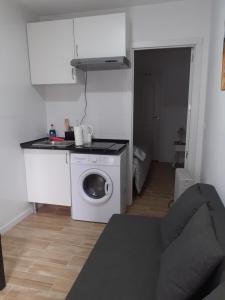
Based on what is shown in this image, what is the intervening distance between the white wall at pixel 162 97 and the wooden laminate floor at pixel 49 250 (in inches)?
92.6

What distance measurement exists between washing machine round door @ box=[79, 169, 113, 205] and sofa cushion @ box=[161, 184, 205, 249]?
3.72 ft

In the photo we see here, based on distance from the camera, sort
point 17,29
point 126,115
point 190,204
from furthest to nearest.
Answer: point 126,115 < point 17,29 < point 190,204

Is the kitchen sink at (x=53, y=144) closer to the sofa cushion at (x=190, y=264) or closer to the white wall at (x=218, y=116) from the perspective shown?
the white wall at (x=218, y=116)

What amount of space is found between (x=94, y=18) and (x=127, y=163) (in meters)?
1.82

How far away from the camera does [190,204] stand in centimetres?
149

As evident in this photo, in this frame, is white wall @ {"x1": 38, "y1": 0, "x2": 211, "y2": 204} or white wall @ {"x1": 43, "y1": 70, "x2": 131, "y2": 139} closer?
white wall @ {"x1": 38, "y1": 0, "x2": 211, "y2": 204}

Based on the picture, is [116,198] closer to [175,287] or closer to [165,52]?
[175,287]

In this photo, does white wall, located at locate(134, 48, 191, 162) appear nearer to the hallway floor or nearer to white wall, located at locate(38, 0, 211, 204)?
the hallway floor

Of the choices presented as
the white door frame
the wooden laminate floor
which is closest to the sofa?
the wooden laminate floor

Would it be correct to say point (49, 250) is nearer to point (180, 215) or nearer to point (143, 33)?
point (180, 215)

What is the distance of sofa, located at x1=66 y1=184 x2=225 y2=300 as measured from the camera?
0.99 m

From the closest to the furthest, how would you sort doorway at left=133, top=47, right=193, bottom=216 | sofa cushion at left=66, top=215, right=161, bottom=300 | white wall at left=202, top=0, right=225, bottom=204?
1. sofa cushion at left=66, top=215, right=161, bottom=300
2. white wall at left=202, top=0, right=225, bottom=204
3. doorway at left=133, top=47, right=193, bottom=216

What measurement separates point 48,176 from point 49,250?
0.91m

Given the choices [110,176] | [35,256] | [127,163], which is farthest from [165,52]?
[35,256]
